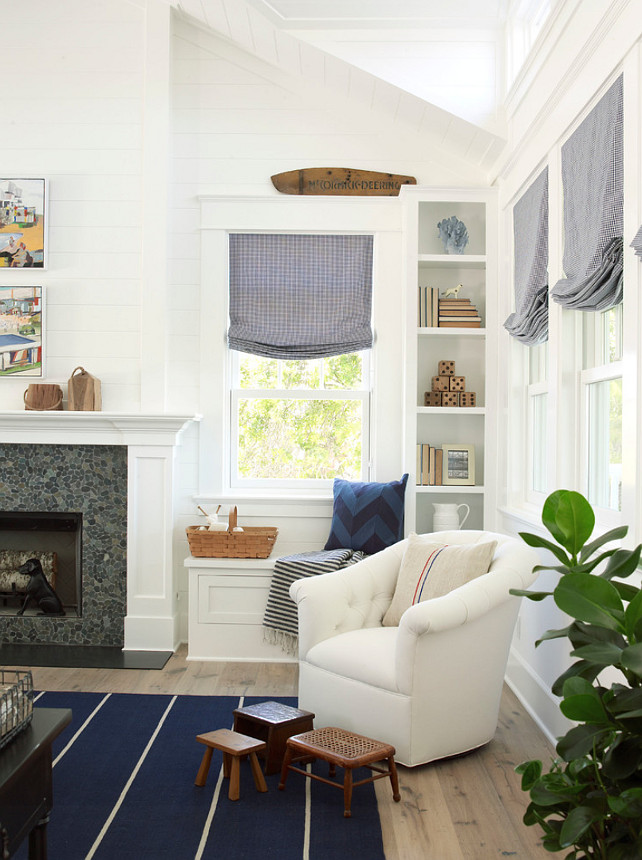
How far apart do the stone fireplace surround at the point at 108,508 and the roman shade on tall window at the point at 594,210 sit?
2227 millimetres

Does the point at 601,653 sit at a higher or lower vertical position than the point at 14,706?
higher

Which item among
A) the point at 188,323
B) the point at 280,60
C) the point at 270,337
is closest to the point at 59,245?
the point at 188,323

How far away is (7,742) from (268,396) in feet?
10.0

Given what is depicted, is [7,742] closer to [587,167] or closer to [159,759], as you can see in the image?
[159,759]

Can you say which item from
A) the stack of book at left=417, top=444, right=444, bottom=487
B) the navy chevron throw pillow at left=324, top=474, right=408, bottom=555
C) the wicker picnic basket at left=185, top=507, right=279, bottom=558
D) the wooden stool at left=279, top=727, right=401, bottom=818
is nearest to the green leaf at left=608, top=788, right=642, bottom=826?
the wooden stool at left=279, top=727, right=401, bottom=818

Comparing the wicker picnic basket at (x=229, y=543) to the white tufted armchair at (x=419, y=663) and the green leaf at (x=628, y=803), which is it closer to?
the white tufted armchair at (x=419, y=663)

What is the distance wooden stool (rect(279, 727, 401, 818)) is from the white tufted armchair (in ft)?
0.54

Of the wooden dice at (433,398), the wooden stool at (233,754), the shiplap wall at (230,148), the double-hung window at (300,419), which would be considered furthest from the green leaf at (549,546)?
the double-hung window at (300,419)

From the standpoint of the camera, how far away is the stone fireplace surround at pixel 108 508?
434cm

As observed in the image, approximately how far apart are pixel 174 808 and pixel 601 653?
1630 mm

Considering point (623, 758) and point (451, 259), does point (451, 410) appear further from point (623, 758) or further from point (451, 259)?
point (623, 758)

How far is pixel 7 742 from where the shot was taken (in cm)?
187

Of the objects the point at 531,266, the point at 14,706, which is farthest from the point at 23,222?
the point at 14,706

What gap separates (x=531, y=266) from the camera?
362 centimetres
